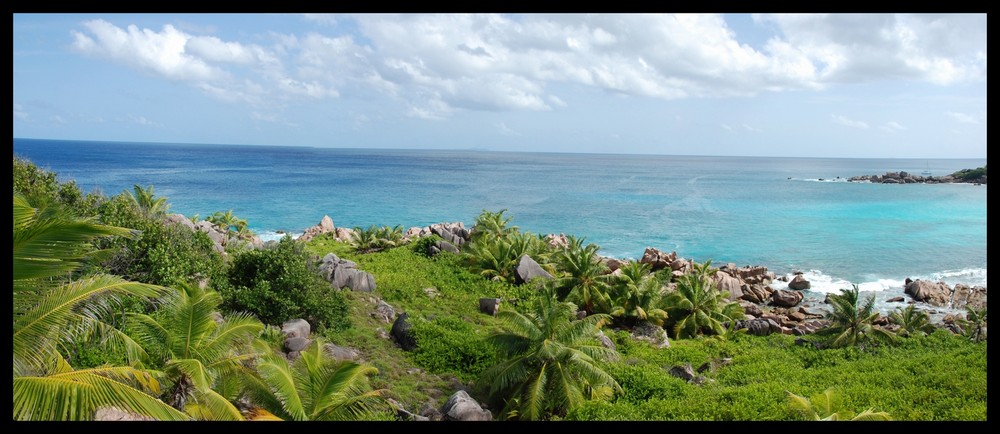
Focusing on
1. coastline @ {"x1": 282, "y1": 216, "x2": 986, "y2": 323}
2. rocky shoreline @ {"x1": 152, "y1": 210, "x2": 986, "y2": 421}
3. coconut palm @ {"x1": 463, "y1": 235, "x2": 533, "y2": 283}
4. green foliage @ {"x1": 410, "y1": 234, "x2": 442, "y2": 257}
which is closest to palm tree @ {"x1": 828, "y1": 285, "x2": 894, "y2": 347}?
rocky shoreline @ {"x1": 152, "y1": 210, "x2": 986, "y2": 421}

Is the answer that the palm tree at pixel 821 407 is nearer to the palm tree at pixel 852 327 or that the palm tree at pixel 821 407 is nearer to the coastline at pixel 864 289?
the palm tree at pixel 852 327

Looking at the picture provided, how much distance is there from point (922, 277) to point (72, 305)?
155 feet

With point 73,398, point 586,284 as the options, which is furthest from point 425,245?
point 73,398

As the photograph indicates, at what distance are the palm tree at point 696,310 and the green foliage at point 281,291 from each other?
14.1 m

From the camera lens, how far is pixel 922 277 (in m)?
39.2

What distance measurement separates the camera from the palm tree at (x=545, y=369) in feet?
48.4

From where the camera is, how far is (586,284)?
86.2ft

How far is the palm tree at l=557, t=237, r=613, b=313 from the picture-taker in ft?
85.0

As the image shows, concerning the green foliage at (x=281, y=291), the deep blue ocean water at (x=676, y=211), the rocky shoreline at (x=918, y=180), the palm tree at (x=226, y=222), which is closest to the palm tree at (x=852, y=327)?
the deep blue ocean water at (x=676, y=211)

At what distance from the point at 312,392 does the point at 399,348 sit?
925cm

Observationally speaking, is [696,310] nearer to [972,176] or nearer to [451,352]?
[451,352]

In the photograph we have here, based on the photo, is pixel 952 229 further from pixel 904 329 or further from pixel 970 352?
pixel 970 352

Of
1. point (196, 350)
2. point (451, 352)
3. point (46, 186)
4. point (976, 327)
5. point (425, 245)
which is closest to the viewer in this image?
point (196, 350)
